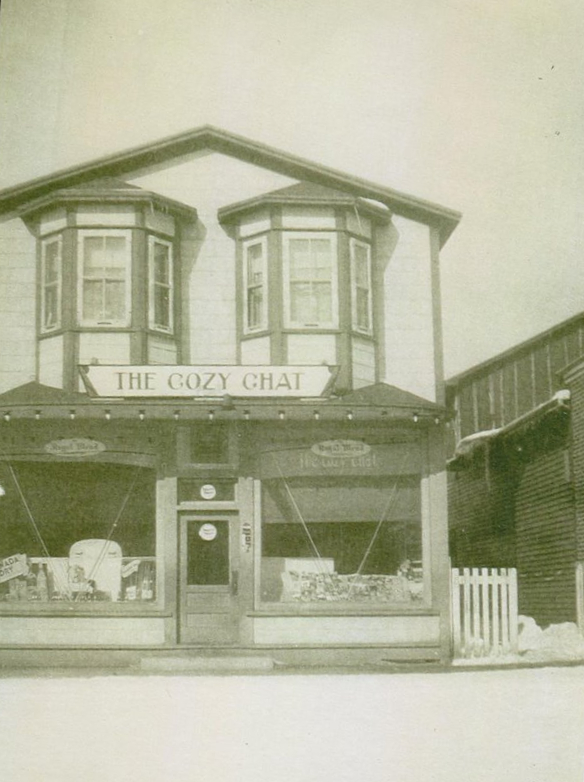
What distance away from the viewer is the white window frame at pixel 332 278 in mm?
18094

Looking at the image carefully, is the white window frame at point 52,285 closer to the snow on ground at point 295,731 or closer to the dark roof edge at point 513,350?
the snow on ground at point 295,731

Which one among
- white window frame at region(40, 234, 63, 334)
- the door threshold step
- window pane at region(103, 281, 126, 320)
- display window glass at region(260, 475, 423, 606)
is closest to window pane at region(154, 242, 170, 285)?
window pane at region(103, 281, 126, 320)

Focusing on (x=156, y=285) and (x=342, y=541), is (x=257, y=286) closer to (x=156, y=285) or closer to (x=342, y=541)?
(x=156, y=285)

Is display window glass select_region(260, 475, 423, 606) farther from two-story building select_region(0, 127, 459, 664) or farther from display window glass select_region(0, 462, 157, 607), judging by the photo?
display window glass select_region(0, 462, 157, 607)

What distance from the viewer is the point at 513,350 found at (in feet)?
78.6

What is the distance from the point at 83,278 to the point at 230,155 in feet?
9.88

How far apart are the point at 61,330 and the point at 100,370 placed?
94cm

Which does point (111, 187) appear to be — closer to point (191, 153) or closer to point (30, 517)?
point (191, 153)

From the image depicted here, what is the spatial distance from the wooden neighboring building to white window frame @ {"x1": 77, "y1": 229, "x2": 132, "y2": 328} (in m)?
7.68

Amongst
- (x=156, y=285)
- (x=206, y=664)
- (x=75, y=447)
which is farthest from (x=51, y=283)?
(x=206, y=664)

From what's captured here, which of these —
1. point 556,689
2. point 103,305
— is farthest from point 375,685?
point 103,305

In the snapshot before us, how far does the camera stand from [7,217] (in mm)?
17984

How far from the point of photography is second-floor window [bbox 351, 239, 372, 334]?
18266 mm

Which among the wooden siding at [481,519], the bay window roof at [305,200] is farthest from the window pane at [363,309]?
the wooden siding at [481,519]
